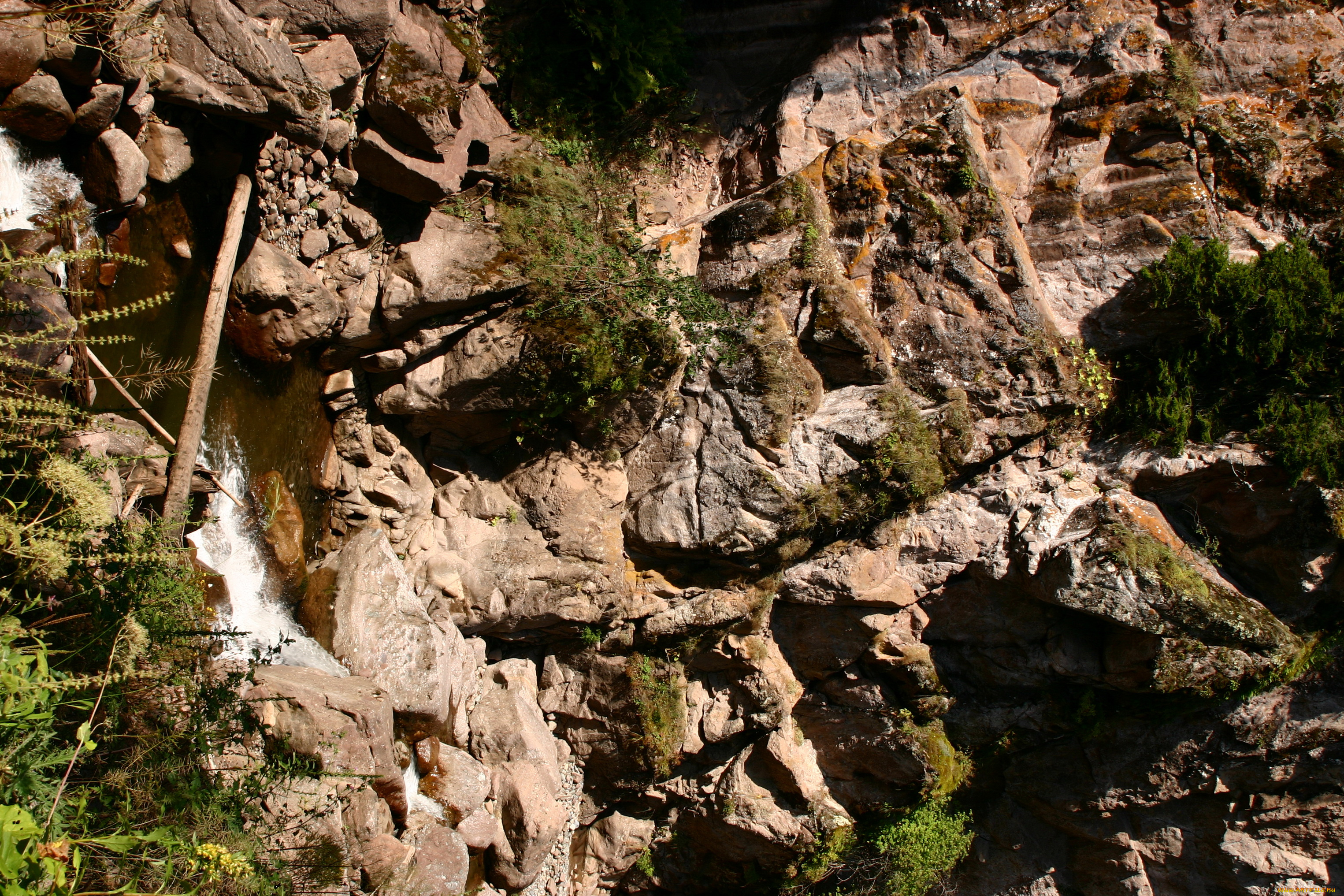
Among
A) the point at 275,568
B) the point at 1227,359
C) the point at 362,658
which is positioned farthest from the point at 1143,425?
the point at 275,568

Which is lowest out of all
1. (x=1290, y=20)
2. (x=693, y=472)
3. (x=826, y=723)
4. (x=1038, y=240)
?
(x=826, y=723)

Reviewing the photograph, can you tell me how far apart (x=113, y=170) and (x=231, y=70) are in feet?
3.36

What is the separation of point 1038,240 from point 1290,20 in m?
3.06

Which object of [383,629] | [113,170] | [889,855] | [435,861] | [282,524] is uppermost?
[113,170]

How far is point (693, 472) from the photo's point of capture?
6812 mm

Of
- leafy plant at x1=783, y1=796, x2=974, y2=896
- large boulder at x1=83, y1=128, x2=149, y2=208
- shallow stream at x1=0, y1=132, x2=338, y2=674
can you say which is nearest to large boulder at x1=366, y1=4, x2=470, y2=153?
shallow stream at x1=0, y1=132, x2=338, y2=674

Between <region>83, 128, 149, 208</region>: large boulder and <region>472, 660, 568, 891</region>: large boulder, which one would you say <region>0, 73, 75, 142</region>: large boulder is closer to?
<region>83, 128, 149, 208</region>: large boulder

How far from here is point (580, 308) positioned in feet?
20.7

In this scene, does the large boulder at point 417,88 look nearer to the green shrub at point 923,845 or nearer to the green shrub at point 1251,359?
the green shrub at point 1251,359

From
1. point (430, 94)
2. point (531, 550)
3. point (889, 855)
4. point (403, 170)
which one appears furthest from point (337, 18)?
point (889, 855)

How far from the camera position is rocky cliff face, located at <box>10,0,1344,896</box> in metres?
6.25

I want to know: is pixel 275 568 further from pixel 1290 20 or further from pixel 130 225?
pixel 1290 20

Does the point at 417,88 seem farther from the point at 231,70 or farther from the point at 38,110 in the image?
the point at 38,110

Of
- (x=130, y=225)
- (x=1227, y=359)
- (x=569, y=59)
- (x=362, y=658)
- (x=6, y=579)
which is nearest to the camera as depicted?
(x=6, y=579)
